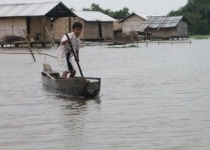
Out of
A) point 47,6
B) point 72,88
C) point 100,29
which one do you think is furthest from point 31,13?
point 72,88

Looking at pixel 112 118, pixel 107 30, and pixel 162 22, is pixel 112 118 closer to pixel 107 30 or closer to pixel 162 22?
pixel 107 30

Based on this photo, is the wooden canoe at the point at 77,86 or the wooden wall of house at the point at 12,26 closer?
the wooden canoe at the point at 77,86

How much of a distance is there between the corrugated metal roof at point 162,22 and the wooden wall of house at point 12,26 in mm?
17899

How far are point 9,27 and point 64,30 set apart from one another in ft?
26.0

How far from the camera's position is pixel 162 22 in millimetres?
49094

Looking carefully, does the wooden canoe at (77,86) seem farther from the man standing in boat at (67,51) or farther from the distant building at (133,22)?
the distant building at (133,22)

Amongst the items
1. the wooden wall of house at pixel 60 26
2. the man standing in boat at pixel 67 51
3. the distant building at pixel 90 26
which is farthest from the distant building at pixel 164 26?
the man standing in boat at pixel 67 51

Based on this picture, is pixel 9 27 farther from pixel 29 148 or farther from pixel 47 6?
pixel 29 148

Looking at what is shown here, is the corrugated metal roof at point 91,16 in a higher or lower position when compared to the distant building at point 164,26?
higher

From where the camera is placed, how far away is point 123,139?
5.66m

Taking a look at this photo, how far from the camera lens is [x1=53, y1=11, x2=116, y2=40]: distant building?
42.0 metres

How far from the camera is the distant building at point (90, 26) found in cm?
4197

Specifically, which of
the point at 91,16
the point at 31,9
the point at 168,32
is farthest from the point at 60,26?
the point at 168,32

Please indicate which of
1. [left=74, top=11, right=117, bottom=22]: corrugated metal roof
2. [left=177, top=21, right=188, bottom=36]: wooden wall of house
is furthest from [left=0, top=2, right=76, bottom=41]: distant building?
[left=177, top=21, right=188, bottom=36]: wooden wall of house
